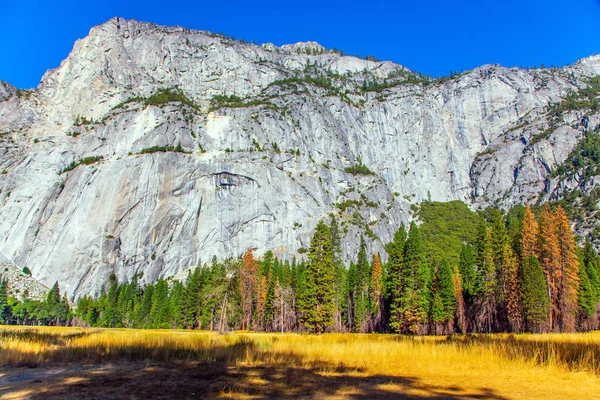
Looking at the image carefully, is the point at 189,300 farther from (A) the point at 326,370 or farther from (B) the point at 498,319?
(A) the point at 326,370

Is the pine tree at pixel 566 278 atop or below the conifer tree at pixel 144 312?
atop

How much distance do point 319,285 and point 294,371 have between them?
3168 cm

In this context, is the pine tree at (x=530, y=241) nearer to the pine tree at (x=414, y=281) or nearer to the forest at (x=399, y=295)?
the forest at (x=399, y=295)

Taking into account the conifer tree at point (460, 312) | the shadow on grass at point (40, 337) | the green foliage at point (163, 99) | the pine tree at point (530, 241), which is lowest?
the conifer tree at point (460, 312)

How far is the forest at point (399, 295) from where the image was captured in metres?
42.7

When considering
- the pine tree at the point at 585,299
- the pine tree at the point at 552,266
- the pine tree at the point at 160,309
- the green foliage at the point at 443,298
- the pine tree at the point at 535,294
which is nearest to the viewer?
the pine tree at the point at 535,294

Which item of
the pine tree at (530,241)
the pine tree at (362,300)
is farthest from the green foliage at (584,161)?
the pine tree at (530,241)

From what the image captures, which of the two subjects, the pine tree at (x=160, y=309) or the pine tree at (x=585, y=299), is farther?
the pine tree at (x=160, y=309)

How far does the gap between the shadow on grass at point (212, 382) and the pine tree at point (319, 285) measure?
29.6 meters

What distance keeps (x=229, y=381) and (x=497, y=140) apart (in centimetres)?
20667

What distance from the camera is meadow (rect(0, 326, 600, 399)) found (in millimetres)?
7332

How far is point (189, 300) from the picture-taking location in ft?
243

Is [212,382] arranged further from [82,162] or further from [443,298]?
[82,162]

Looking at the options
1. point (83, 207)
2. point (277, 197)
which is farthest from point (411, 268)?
point (83, 207)
